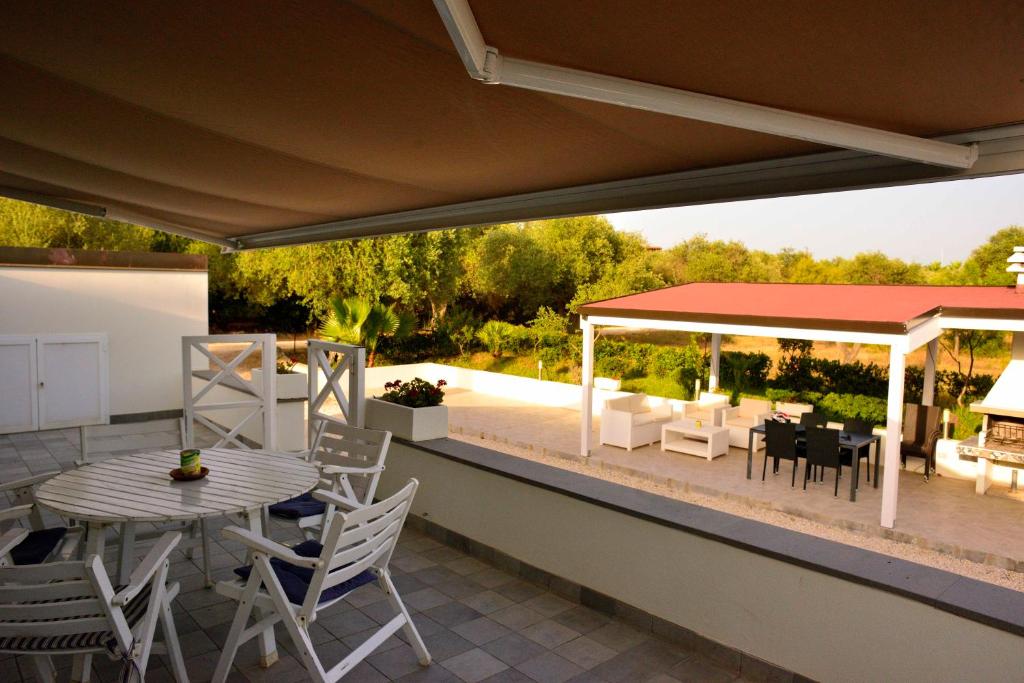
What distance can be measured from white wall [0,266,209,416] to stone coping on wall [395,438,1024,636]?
28.9 feet

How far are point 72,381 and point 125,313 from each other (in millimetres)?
1436

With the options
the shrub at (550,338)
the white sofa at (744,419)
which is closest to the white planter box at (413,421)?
the white sofa at (744,419)

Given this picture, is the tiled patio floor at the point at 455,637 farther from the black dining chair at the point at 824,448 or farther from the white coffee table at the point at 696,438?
the white coffee table at the point at 696,438

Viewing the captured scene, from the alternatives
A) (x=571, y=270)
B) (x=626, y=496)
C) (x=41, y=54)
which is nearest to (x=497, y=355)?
(x=571, y=270)

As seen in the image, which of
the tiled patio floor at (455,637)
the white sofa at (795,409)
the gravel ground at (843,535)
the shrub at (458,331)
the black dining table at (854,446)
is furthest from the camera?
the shrub at (458,331)

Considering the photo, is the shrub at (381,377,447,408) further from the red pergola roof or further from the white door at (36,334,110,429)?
the white door at (36,334,110,429)

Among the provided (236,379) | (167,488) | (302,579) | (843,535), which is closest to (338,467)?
(167,488)

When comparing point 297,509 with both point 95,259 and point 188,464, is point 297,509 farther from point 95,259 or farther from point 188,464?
point 95,259

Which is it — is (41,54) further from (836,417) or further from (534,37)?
(836,417)

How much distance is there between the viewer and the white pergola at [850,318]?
8789 mm

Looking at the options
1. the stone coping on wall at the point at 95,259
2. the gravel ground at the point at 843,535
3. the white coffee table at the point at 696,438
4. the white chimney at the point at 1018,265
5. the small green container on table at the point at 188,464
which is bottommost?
the gravel ground at the point at 843,535

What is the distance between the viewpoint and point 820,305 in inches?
437

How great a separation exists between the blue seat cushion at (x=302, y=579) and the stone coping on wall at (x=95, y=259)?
9.08m

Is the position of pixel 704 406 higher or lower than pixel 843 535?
higher
